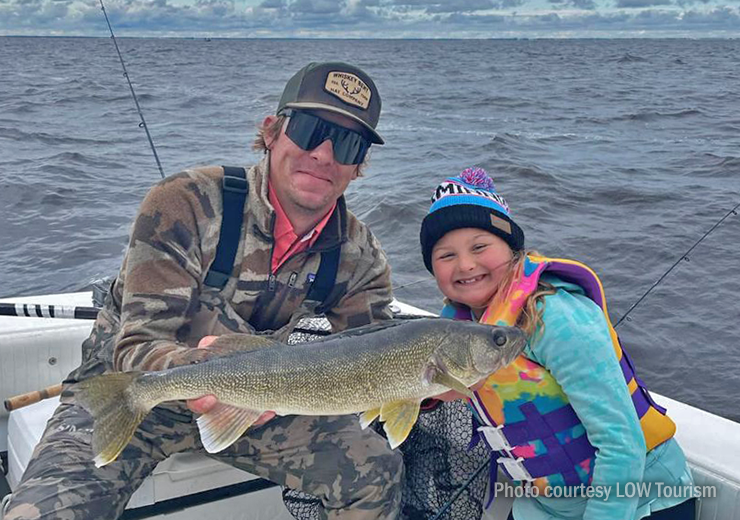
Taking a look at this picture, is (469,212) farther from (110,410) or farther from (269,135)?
(110,410)

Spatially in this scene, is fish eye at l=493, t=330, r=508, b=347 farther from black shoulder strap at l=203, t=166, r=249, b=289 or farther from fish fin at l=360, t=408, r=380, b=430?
black shoulder strap at l=203, t=166, r=249, b=289

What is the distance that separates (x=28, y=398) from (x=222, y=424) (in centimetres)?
189

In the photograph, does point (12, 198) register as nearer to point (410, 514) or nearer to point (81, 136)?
point (81, 136)

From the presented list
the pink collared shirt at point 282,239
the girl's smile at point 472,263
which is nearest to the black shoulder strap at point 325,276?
the pink collared shirt at point 282,239

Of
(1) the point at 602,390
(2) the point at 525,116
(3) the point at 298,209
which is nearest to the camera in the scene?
(1) the point at 602,390

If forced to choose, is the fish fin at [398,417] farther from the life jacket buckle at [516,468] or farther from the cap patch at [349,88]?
the cap patch at [349,88]

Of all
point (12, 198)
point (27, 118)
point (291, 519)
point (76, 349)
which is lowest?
point (27, 118)

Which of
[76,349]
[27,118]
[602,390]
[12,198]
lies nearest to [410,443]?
[602,390]

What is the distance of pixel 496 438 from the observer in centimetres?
335

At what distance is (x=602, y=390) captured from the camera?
2963 millimetres

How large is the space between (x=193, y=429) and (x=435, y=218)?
1.65 m

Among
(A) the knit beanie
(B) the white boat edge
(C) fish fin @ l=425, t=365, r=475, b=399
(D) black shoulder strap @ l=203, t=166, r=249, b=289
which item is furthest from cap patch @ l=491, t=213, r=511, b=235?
(B) the white boat edge

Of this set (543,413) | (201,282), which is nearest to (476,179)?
(543,413)

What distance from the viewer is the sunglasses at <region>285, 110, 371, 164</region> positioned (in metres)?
3.83
